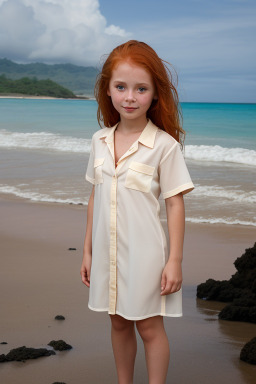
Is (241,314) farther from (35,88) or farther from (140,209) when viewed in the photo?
(35,88)

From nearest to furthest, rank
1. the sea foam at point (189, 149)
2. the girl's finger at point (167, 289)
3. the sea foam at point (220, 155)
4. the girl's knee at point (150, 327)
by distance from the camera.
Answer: the girl's finger at point (167, 289)
the girl's knee at point (150, 327)
the sea foam at point (220, 155)
the sea foam at point (189, 149)

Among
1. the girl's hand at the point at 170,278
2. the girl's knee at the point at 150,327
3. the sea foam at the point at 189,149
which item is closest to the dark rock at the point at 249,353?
the girl's knee at the point at 150,327

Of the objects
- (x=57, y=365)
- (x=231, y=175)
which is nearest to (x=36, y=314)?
(x=57, y=365)

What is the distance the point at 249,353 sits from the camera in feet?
10.5

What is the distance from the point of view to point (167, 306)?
Result: 261 centimetres

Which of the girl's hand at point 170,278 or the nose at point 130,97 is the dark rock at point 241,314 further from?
the nose at point 130,97

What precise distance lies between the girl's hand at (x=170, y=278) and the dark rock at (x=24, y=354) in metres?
1.00

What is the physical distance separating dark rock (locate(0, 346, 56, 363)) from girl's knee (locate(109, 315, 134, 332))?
671 mm

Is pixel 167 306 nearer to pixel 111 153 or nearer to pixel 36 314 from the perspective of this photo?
pixel 111 153

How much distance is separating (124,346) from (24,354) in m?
0.70

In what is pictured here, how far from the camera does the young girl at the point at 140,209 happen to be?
2.56 meters

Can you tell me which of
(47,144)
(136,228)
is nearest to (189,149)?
(47,144)

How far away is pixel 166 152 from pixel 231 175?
9.50 meters

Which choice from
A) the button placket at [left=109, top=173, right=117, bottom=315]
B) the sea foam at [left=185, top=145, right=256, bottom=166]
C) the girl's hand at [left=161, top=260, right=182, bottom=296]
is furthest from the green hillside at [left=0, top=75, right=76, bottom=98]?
the girl's hand at [left=161, top=260, right=182, bottom=296]
